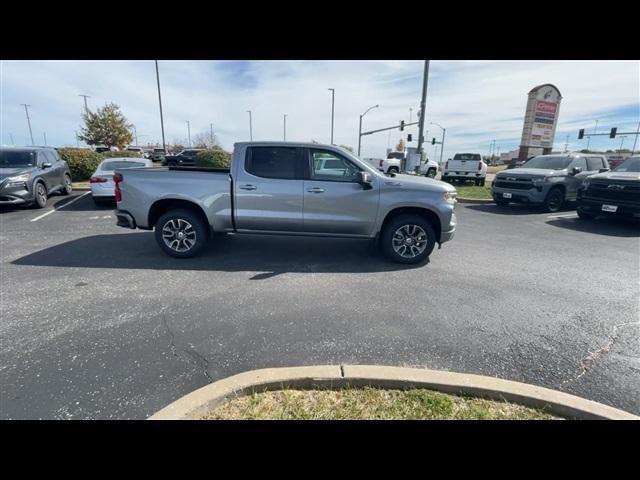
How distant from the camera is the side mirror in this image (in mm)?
4617

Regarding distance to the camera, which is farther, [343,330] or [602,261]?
[602,261]

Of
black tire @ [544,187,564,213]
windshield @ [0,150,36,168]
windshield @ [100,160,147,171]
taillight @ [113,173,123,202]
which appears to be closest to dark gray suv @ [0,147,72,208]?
windshield @ [0,150,36,168]

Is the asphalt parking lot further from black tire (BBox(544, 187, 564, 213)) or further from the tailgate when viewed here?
the tailgate

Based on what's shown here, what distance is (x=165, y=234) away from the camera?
16.6 feet

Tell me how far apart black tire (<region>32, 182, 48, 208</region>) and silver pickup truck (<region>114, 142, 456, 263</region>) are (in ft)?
18.9

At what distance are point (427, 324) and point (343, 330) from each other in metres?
0.91

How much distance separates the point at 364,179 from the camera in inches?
182

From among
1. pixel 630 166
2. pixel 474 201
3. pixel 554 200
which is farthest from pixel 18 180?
pixel 630 166

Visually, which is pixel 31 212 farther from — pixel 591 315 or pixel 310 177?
pixel 591 315

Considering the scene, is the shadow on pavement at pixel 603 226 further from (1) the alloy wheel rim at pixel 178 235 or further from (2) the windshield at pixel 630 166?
(1) the alloy wheel rim at pixel 178 235

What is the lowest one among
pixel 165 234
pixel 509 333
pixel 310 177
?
pixel 509 333

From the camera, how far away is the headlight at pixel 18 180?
7901 millimetres
